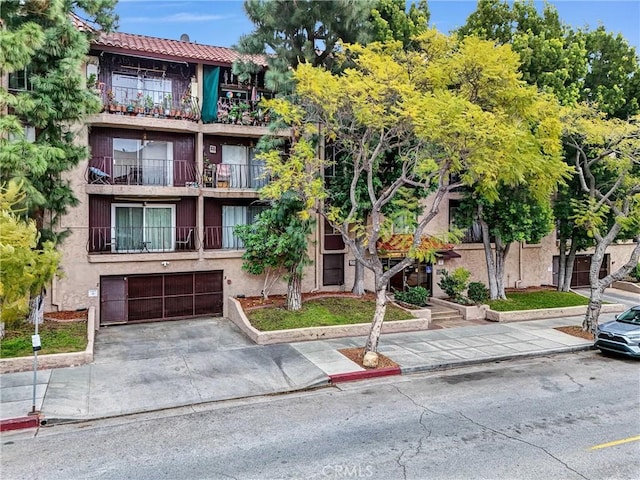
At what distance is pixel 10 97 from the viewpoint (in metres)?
12.5

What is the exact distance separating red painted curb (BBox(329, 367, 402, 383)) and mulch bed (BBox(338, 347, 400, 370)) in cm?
21

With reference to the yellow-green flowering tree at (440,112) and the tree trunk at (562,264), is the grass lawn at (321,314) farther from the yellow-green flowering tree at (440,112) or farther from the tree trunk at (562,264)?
the tree trunk at (562,264)

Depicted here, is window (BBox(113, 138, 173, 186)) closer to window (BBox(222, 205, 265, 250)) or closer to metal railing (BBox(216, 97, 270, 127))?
metal railing (BBox(216, 97, 270, 127))

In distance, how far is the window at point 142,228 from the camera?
19.2 metres

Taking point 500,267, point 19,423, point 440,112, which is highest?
point 440,112

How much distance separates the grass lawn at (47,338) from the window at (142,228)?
3918 mm

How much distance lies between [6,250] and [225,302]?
1198 centimetres

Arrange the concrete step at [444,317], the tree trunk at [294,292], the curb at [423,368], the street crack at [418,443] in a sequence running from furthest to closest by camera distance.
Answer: the concrete step at [444,317]
the tree trunk at [294,292]
the curb at [423,368]
the street crack at [418,443]

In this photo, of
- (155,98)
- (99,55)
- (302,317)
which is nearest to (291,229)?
(302,317)

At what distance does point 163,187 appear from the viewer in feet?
61.8

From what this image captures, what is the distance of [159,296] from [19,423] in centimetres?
975

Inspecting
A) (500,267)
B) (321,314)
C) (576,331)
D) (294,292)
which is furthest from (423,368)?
(500,267)

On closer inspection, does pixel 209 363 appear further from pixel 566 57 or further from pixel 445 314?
pixel 566 57

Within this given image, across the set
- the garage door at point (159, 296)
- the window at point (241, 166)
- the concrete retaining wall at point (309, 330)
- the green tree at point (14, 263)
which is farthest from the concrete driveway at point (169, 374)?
the window at point (241, 166)
